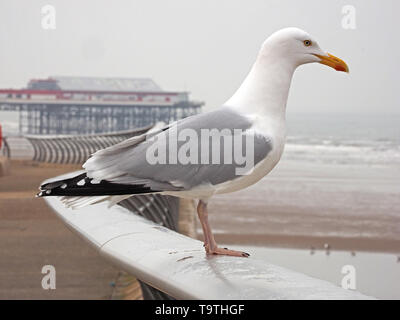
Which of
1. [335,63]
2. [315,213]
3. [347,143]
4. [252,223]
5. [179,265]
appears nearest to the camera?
[179,265]

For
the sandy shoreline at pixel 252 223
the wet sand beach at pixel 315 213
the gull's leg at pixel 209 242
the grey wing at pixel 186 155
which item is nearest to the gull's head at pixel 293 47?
the grey wing at pixel 186 155

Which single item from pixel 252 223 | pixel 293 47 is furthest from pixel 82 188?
pixel 252 223

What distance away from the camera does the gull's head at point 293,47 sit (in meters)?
1.48

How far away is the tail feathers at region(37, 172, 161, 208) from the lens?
1.28 m

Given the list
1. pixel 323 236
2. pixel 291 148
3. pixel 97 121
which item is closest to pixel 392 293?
A: pixel 323 236

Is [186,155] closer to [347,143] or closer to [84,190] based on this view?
[84,190]

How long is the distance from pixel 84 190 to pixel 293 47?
23.0 inches

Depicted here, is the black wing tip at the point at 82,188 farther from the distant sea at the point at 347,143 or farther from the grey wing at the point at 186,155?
the distant sea at the point at 347,143

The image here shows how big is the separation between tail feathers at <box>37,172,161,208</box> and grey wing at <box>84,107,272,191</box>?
0.05 ft

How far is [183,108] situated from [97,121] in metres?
7.63

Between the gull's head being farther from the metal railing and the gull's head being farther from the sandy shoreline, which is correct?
the sandy shoreline

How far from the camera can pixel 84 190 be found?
4.21 ft

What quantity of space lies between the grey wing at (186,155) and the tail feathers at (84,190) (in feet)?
0.05

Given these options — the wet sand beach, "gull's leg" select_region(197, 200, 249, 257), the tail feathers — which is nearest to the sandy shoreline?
the wet sand beach
